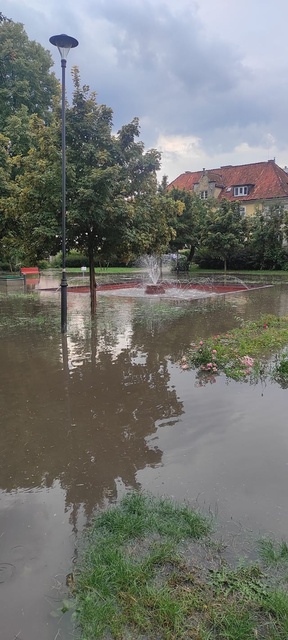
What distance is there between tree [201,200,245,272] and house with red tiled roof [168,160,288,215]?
14806 mm

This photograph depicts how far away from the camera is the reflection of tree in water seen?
12.7 ft

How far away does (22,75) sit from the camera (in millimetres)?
24609

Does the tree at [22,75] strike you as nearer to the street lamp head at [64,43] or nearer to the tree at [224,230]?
the tree at [224,230]

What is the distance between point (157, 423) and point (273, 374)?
2681mm

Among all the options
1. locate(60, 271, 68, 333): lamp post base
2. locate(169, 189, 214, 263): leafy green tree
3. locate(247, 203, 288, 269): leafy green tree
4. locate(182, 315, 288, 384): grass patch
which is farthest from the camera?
locate(247, 203, 288, 269): leafy green tree

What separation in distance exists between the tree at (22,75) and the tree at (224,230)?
523 inches

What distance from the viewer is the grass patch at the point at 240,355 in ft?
22.4

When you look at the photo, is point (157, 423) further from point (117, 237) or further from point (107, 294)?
point (107, 294)

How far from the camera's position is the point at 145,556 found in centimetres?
274

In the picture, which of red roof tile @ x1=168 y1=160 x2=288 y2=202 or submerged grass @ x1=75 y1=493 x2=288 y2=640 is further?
red roof tile @ x1=168 y1=160 x2=288 y2=202

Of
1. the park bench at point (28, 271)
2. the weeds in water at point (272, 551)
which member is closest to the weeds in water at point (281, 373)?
the weeds in water at point (272, 551)

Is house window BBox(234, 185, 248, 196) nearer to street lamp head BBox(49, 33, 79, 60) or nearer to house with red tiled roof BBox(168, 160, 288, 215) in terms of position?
house with red tiled roof BBox(168, 160, 288, 215)

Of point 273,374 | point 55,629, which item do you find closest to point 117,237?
point 273,374

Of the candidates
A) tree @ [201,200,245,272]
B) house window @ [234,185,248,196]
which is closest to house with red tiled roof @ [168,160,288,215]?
house window @ [234,185,248,196]
